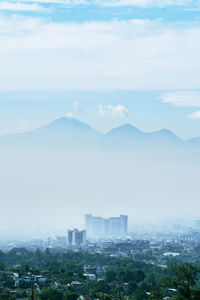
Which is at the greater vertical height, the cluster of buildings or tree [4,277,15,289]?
the cluster of buildings

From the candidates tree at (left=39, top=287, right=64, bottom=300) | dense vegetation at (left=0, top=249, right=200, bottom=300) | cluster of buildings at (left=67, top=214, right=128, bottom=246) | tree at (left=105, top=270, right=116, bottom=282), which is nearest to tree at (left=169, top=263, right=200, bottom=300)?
dense vegetation at (left=0, top=249, right=200, bottom=300)

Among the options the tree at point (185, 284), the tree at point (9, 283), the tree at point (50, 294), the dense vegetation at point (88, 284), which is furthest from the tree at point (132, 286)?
the tree at point (185, 284)

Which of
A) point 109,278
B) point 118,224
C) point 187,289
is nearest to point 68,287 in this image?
point 109,278

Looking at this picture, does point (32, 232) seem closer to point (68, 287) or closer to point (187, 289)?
point (68, 287)

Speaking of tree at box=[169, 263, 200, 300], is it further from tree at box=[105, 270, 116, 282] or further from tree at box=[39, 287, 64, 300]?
tree at box=[105, 270, 116, 282]

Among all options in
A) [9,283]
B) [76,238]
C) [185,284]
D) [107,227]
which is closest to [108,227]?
[107,227]

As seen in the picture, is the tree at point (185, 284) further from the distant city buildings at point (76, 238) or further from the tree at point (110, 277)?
the distant city buildings at point (76, 238)

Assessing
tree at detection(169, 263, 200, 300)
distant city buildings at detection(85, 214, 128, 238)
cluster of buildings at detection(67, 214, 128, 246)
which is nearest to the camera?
tree at detection(169, 263, 200, 300)

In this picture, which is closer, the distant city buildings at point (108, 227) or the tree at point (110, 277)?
the tree at point (110, 277)

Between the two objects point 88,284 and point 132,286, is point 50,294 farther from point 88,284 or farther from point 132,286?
point 132,286
